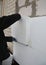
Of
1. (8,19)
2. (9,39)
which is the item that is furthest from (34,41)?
(9,39)

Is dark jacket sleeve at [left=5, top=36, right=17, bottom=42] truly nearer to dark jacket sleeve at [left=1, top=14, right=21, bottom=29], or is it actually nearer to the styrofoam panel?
the styrofoam panel

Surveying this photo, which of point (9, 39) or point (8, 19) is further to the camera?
point (9, 39)

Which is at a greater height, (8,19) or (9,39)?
(8,19)

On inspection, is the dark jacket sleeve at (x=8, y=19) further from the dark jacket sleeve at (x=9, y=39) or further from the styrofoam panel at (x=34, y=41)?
the dark jacket sleeve at (x=9, y=39)

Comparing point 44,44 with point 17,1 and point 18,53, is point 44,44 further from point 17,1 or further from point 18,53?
point 17,1

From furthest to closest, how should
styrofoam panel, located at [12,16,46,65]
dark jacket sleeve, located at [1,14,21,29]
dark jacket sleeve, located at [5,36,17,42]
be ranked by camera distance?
dark jacket sleeve, located at [5,36,17,42], dark jacket sleeve, located at [1,14,21,29], styrofoam panel, located at [12,16,46,65]

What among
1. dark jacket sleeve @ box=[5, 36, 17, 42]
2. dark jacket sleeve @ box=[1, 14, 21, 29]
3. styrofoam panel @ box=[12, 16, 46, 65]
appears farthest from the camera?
dark jacket sleeve @ box=[5, 36, 17, 42]

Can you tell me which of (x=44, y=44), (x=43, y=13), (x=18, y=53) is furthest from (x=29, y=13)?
(x=44, y=44)

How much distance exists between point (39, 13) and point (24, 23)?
0.37 m

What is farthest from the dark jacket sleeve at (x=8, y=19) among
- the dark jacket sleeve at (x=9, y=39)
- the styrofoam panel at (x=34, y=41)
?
the dark jacket sleeve at (x=9, y=39)

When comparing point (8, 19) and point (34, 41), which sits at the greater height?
point (8, 19)

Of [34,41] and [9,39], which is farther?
[9,39]

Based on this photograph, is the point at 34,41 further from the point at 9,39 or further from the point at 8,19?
the point at 9,39

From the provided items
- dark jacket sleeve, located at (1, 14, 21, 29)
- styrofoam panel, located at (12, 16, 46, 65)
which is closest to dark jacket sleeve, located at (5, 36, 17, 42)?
styrofoam panel, located at (12, 16, 46, 65)
